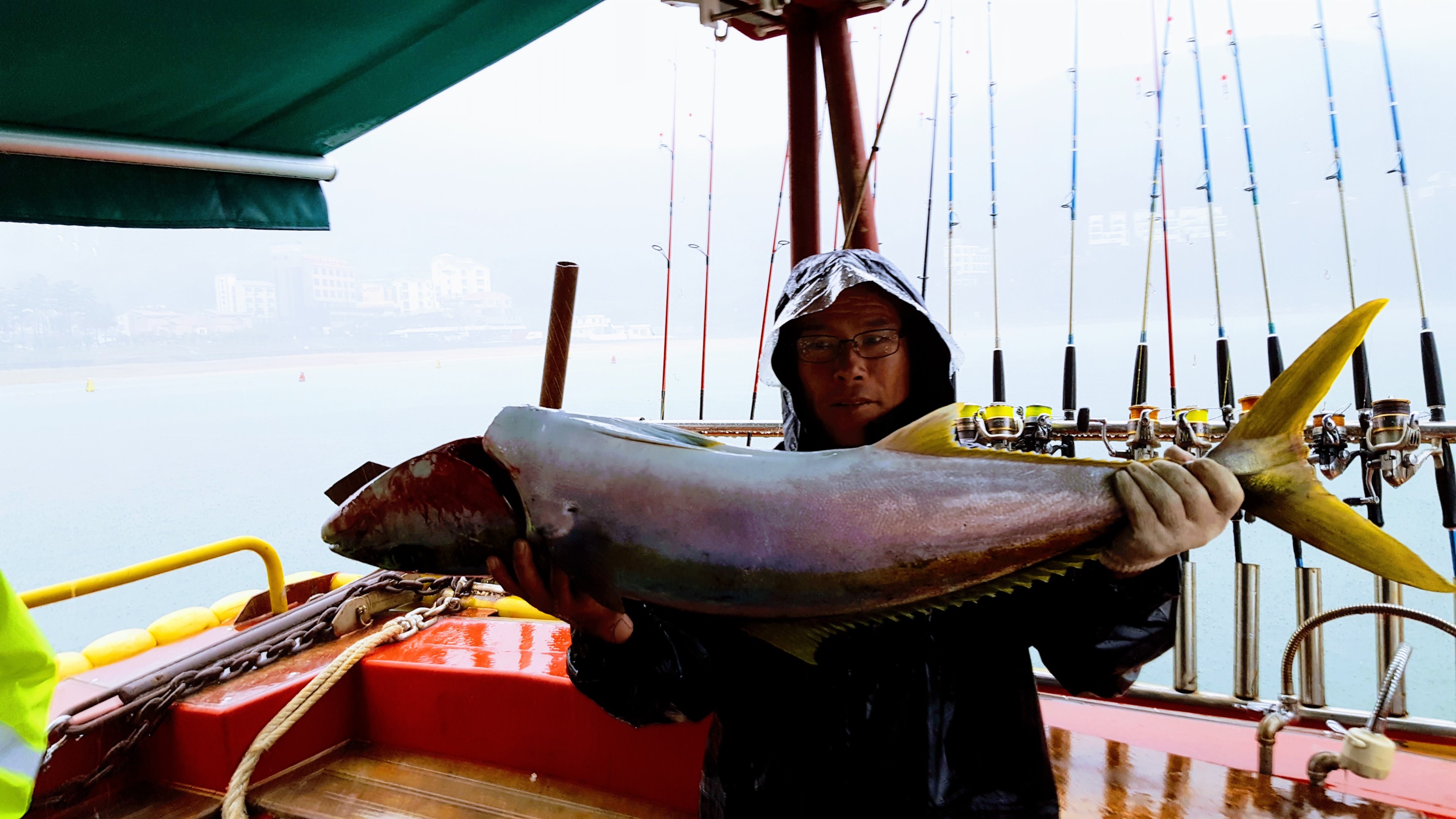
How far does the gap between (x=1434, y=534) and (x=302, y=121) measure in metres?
8.22

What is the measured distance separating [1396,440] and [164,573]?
4.04m

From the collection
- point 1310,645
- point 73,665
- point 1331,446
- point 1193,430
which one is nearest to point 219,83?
point 73,665

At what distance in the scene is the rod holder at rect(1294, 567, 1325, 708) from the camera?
2.23m

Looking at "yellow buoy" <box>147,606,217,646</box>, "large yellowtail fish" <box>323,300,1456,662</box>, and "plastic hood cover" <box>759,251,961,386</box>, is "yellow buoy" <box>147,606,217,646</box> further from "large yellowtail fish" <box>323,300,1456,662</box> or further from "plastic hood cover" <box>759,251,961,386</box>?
"plastic hood cover" <box>759,251,961,386</box>

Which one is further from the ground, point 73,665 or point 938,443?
point 938,443

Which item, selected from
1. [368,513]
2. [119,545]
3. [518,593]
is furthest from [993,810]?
[119,545]

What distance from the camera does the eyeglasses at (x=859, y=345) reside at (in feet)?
5.05

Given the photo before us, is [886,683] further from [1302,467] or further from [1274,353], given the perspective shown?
[1274,353]

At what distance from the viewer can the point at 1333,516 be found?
1.05 m

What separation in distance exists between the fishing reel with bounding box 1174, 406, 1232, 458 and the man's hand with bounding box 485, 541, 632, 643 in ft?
5.88

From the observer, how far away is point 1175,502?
3.43 feet

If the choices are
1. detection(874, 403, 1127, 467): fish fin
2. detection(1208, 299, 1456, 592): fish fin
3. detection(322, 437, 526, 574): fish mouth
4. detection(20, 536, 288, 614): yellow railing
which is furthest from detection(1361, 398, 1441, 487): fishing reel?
detection(20, 536, 288, 614): yellow railing

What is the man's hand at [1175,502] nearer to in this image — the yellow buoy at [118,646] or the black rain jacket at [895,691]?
the black rain jacket at [895,691]

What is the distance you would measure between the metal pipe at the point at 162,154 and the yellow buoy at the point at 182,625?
2.17 metres
